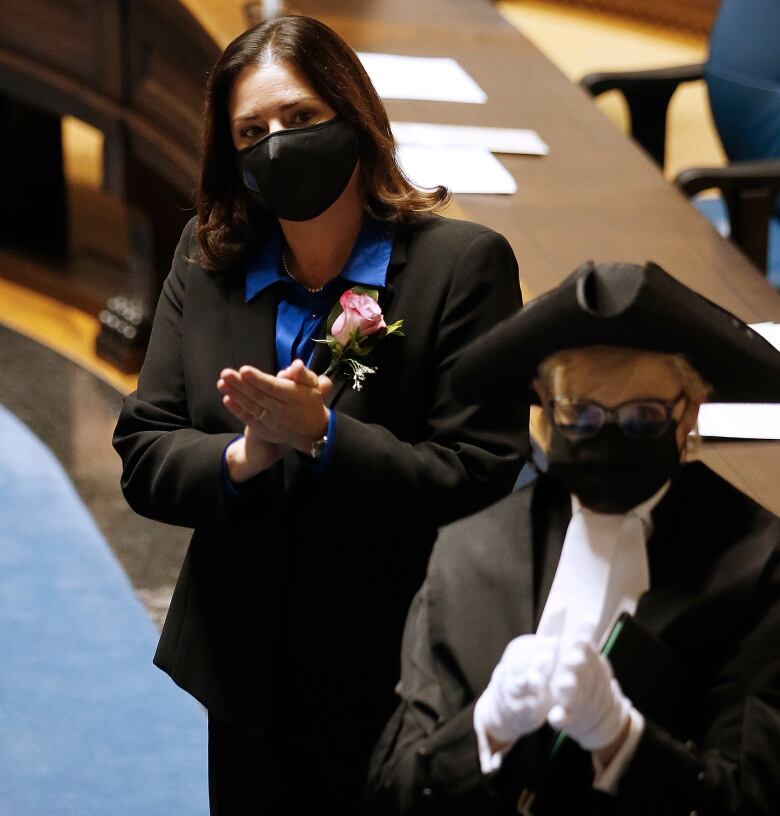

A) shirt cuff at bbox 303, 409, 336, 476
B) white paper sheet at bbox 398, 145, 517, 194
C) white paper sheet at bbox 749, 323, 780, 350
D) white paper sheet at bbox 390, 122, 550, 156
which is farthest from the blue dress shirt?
white paper sheet at bbox 390, 122, 550, 156

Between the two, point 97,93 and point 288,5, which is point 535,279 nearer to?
point 288,5

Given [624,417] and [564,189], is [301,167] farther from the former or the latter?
[564,189]

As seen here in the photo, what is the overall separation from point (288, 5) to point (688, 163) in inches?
103

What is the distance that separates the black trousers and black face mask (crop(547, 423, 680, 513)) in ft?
2.43

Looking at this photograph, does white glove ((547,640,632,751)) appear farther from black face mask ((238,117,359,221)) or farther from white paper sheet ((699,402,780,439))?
white paper sheet ((699,402,780,439))

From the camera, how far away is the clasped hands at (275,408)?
172 centimetres

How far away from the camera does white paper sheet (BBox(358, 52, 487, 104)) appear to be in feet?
13.6

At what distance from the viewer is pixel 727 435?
8.50 feet

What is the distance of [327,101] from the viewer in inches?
80.1

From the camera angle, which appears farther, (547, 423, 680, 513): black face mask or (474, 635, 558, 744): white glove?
(547, 423, 680, 513): black face mask

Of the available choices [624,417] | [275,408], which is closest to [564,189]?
[275,408]

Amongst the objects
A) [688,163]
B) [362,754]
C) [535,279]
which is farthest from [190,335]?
[688,163]

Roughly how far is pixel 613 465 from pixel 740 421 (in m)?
1.24

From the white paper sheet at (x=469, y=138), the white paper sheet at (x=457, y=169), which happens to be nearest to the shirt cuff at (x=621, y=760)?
the white paper sheet at (x=457, y=169)
